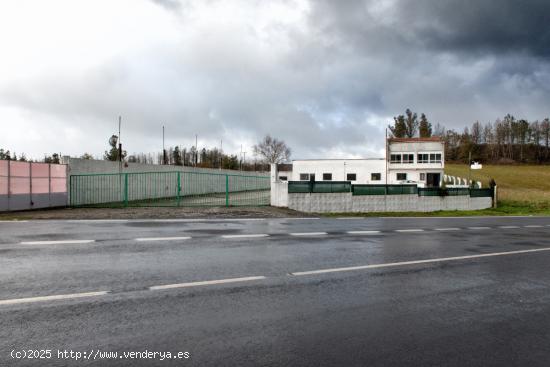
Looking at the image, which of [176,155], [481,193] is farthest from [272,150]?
[481,193]

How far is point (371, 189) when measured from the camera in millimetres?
27500

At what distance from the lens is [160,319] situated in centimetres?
439

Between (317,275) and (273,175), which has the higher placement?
(273,175)

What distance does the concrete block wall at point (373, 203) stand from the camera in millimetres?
24781

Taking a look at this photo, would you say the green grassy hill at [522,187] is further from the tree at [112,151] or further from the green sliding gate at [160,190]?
the tree at [112,151]

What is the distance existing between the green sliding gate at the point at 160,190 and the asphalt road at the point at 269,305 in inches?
561

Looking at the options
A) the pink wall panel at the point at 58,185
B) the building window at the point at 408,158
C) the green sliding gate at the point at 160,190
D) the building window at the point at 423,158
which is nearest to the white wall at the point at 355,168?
the building window at the point at 408,158

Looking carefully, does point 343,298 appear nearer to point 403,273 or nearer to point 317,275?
point 317,275

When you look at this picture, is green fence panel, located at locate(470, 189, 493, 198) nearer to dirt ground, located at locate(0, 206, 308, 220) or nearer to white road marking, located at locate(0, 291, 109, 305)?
dirt ground, located at locate(0, 206, 308, 220)

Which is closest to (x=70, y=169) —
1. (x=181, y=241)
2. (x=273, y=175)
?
(x=273, y=175)

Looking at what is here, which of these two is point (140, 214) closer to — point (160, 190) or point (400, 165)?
point (160, 190)

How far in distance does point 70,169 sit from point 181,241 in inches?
608

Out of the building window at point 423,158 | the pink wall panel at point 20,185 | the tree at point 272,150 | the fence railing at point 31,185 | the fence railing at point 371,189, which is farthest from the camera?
the tree at point 272,150

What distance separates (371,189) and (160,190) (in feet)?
51.4
